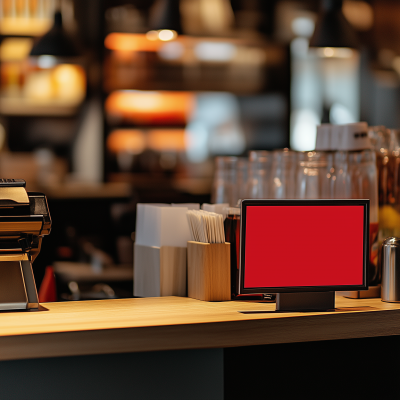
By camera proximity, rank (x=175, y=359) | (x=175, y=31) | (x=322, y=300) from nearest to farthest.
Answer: (x=175, y=359)
(x=322, y=300)
(x=175, y=31)

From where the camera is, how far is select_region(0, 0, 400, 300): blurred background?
4734 millimetres

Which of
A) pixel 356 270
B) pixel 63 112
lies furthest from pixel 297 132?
pixel 356 270

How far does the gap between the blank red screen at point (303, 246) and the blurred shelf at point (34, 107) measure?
3.68 meters

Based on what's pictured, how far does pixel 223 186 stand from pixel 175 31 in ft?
5.46

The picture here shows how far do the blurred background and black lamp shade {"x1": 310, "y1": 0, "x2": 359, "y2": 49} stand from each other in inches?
56.8

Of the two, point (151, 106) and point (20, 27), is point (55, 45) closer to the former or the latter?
point (20, 27)

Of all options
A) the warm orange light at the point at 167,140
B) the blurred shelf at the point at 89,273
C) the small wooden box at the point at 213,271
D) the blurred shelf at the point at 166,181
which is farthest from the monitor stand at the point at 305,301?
the warm orange light at the point at 167,140

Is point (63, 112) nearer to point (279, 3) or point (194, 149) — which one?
point (194, 149)

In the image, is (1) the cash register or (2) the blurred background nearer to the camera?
(1) the cash register

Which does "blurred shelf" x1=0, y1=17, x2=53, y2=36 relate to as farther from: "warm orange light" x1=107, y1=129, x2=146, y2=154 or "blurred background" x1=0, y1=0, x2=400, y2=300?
"warm orange light" x1=107, y1=129, x2=146, y2=154

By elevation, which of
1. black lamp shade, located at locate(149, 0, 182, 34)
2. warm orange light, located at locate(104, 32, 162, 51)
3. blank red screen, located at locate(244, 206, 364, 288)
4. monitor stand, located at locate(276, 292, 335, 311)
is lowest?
monitor stand, located at locate(276, 292, 335, 311)

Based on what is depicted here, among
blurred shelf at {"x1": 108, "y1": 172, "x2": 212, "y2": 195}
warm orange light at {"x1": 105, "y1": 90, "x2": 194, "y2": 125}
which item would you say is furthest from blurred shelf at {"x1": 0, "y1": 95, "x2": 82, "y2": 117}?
blurred shelf at {"x1": 108, "y1": 172, "x2": 212, "y2": 195}

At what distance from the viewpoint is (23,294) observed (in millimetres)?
1489

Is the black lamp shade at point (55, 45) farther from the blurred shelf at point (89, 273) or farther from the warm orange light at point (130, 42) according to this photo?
the blurred shelf at point (89, 273)
